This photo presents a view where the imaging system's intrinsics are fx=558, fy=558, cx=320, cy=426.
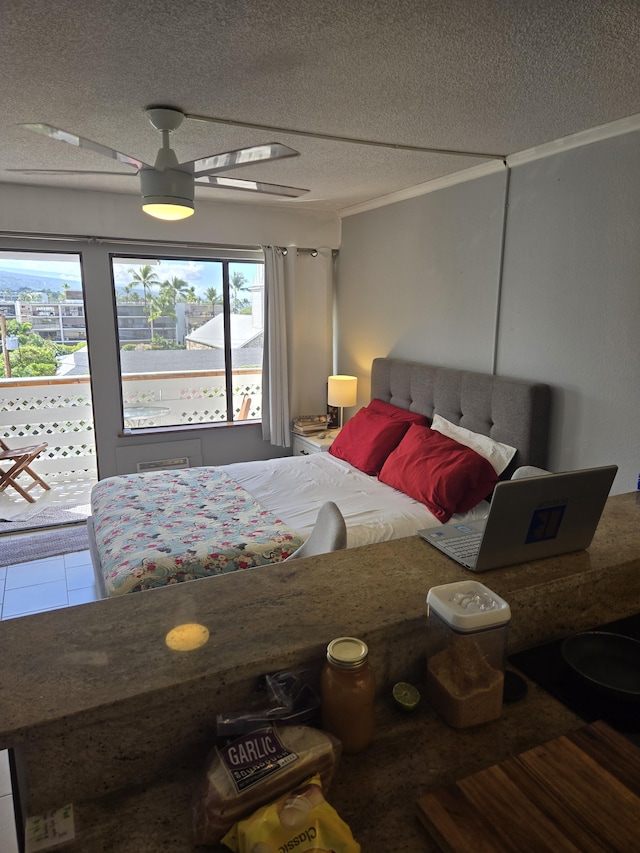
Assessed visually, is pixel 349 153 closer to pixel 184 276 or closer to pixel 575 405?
pixel 575 405

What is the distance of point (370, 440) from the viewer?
363 cm

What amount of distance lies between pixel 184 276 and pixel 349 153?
2.12 meters

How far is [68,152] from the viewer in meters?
2.89

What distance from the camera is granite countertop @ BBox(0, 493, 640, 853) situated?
82 centimetres

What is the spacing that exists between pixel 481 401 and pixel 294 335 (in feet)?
6.86

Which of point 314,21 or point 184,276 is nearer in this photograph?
point 314,21

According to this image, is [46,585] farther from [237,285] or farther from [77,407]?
[237,285]

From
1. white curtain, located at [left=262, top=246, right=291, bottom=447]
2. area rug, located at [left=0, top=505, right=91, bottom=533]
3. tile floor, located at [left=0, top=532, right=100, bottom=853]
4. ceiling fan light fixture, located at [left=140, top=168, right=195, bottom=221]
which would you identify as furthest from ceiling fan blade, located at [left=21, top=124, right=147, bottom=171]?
area rug, located at [left=0, top=505, right=91, bottom=533]

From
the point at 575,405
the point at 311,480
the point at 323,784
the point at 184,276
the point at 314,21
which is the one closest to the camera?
the point at 323,784

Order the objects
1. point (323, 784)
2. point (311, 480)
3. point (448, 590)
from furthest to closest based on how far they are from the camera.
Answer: point (311, 480) < point (448, 590) < point (323, 784)

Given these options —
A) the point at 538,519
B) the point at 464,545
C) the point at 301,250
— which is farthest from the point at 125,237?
the point at 538,519

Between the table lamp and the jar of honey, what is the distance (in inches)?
141

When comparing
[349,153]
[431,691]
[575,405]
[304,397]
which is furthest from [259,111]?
[304,397]

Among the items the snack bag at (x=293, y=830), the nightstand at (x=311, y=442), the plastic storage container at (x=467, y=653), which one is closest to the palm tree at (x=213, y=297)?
the nightstand at (x=311, y=442)
